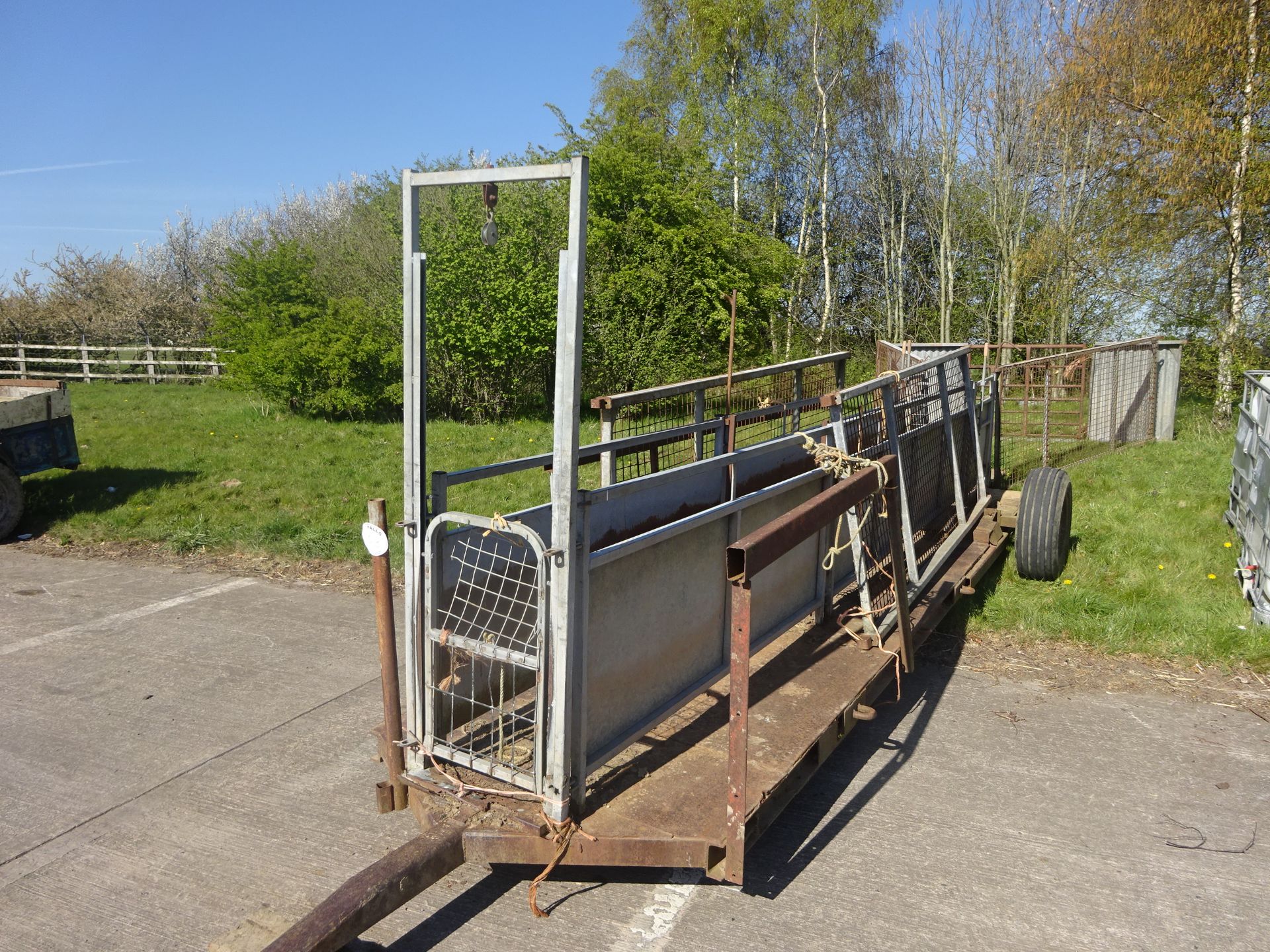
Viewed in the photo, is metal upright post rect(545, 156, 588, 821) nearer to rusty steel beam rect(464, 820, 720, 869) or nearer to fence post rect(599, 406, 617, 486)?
rusty steel beam rect(464, 820, 720, 869)

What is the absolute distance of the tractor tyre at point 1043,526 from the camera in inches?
259

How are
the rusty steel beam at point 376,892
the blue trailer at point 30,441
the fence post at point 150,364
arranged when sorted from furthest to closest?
the fence post at point 150,364
the blue trailer at point 30,441
the rusty steel beam at point 376,892

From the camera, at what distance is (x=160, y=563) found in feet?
26.7

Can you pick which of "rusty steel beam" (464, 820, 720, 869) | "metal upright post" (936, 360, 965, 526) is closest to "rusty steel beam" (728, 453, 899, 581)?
"rusty steel beam" (464, 820, 720, 869)

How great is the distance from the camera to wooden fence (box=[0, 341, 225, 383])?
2500 cm

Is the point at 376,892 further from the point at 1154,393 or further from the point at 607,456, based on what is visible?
the point at 1154,393

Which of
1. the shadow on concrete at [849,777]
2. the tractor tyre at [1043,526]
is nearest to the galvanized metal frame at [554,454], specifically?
the shadow on concrete at [849,777]

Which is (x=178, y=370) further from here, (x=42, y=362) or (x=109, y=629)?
(x=109, y=629)

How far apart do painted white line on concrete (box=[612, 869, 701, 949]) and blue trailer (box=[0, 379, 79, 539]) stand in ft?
27.8

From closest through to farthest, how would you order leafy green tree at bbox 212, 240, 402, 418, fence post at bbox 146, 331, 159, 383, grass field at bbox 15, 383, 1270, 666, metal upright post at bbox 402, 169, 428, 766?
metal upright post at bbox 402, 169, 428, 766
grass field at bbox 15, 383, 1270, 666
leafy green tree at bbox 212, 240, 402, 418
fence post at bbox 146, 331, 159, 383

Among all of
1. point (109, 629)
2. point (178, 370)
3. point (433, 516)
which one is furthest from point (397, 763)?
point (178, 370)

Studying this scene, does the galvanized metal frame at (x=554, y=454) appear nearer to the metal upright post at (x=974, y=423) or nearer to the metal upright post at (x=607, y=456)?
the metal upright post at (x=607, y=456)

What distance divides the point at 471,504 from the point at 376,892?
7005mm

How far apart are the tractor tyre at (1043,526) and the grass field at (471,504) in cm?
17
